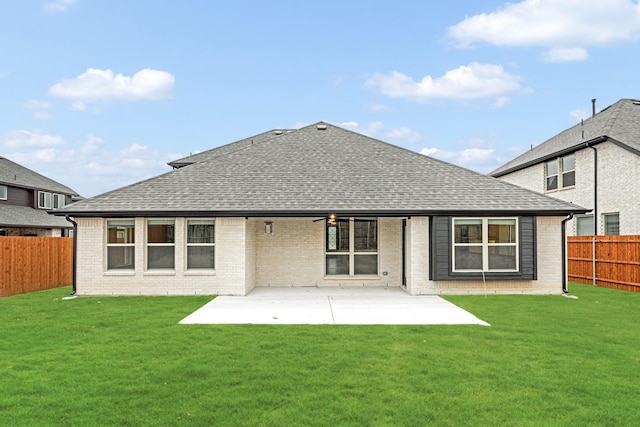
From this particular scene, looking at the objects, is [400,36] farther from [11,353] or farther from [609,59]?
[11,353]

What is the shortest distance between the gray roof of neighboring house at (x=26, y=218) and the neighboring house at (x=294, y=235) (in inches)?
774

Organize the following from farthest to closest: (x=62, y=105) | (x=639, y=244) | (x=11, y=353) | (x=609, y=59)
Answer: (x=62, y=105), (x=609, y=59), (x=639, y=244), (x=11, y=353)

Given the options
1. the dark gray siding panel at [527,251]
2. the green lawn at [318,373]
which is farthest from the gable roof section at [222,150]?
the green lawn at [318,373]

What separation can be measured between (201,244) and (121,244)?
8.43ft

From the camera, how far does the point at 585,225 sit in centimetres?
1975

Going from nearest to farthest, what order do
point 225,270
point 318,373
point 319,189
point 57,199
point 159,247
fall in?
point 318,373, point 225,270, point 159,247, point 319,189, point 57,199

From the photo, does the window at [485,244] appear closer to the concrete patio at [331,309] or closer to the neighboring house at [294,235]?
the neighboring house at [294,235]

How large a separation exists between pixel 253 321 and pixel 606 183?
693 inches

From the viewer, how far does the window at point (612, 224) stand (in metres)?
17.8

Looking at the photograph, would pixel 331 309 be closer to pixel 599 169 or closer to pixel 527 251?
pixel 527 251

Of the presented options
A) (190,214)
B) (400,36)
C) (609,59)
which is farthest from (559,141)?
(190,214)

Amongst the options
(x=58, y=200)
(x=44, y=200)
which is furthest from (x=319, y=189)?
(x=58, y=200)

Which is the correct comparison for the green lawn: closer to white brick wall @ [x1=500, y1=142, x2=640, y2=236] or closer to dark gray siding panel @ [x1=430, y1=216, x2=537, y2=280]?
dark gray siding panel @ [x1=430, y1=216, x2=537, y2=280]

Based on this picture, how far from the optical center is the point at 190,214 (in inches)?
483
